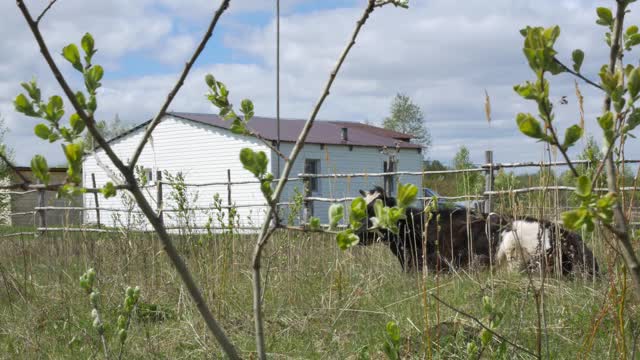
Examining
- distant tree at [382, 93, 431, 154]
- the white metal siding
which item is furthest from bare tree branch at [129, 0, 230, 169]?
distant tree at [382, 93, 431, 154]

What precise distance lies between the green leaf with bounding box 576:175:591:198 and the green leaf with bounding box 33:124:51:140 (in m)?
0.70

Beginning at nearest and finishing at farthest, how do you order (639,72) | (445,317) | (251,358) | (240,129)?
1. (639,72)
2. (240,129)
3. (251,358)
4. (445,317)

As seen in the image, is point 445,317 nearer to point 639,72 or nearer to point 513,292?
point 513,292

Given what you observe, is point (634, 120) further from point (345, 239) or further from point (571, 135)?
point (345, 239)

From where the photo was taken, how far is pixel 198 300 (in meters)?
0.91

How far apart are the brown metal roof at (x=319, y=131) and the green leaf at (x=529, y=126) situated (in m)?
27.1

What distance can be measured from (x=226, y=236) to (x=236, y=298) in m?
0.39

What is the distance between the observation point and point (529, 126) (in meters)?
0.85

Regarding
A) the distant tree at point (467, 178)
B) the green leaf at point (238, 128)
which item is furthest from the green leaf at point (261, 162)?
the distant tree at point (467, 178)

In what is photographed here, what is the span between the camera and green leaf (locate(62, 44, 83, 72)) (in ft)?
3.33

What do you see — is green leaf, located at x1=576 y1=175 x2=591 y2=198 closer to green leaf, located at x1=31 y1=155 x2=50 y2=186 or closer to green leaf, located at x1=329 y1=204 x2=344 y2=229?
green leaf, located at x1=329 y1=204 x2=344 y2=229

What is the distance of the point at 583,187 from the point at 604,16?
0.41m

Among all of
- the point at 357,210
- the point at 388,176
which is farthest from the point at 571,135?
the point at 388,176

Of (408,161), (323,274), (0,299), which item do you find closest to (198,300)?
(323,274)
